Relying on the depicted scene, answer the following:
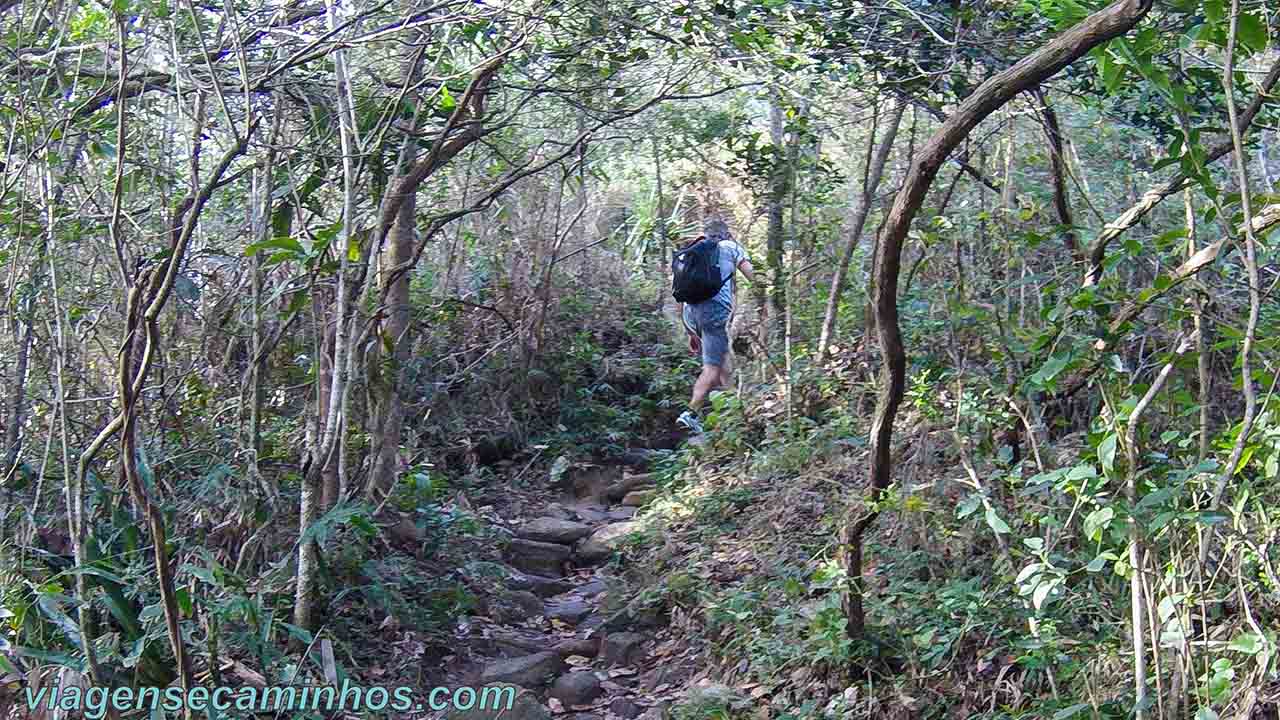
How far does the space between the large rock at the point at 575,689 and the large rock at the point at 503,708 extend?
1.46 feet

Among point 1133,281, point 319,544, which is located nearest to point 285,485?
point 319,544

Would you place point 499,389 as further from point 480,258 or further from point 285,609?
point 285,609

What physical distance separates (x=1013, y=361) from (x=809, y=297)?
3.28 meters

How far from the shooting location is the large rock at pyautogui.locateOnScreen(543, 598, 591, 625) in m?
6.22

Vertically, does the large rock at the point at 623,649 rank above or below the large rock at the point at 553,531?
Answer: below

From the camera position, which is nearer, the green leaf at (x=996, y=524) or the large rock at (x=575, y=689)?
the green leaf at (x=996, y=524)

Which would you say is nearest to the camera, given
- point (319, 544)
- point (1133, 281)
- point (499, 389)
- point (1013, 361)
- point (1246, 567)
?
point (1246, 567)

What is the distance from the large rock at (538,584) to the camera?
648cm

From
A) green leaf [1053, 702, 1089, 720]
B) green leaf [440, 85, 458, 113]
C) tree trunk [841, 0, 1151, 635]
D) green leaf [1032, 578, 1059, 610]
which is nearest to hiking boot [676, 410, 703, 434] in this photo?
green leaf [440, 85, 458, 113]

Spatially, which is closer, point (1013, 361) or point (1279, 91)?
point (1279, 91)

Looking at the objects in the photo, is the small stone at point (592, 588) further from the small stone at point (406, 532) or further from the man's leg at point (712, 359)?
the man's leg at point (712, 359)

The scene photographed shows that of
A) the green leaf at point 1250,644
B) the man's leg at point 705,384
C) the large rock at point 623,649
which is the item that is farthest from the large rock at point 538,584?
the green leaf at point 1250,644

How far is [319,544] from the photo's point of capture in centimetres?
476

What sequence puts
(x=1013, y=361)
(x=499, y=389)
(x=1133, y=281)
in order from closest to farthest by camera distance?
(x=1013, y=361), (x=1133, y=281), (x=499, y=389)
